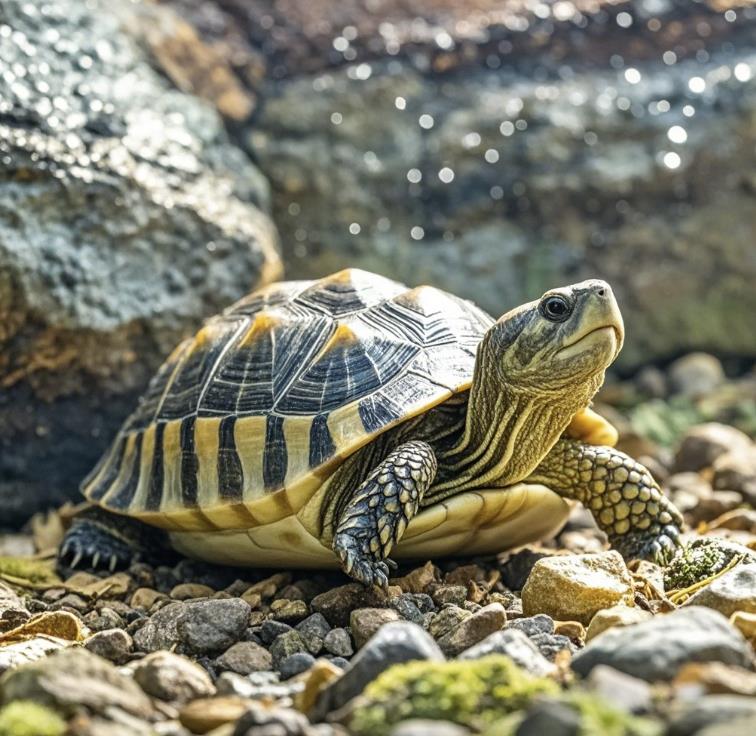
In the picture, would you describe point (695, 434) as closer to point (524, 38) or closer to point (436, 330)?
point (436, 330)

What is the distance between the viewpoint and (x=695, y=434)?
16.5ft

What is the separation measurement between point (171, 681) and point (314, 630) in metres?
0.70

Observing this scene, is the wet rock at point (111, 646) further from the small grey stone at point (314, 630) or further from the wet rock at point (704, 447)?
the wet rock at point (704, 447)

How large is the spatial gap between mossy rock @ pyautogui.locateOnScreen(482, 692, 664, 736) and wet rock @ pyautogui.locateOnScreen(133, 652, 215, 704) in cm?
84

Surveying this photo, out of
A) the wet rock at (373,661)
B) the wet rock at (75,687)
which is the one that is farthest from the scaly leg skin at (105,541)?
the wet rock at (373,661)

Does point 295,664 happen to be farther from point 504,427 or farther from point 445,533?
point 504,427

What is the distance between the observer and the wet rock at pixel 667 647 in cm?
209

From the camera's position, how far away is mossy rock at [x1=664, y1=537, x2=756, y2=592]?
10.6 ft

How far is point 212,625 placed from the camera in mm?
2916

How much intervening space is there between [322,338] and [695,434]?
2.32 metres

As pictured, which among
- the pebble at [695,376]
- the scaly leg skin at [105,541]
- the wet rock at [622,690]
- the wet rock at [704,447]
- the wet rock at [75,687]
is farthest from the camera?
the pebble at [695,376]

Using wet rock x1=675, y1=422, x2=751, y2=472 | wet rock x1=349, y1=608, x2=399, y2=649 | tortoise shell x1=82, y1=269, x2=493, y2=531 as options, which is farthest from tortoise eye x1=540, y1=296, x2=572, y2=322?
wet rock x1=675, y1=422, x2=751, y2=472

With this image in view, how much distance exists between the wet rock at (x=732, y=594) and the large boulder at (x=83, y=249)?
10.2 feet

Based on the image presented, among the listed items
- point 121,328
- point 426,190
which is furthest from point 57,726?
point 426,190
